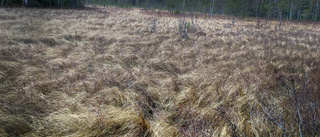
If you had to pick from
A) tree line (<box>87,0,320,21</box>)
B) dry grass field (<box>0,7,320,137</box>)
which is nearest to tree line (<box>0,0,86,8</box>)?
tree line (<box>87,0,320,21</box>)

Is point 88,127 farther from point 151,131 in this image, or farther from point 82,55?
point 82,55

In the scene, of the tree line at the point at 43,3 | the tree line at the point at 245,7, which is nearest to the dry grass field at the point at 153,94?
the tree line at the point at 43,3

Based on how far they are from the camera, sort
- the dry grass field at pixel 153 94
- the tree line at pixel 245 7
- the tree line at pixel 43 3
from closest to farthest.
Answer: the dry grass field at pixel 153 94 → the tree line at pixel 43 3 → the tree line at pixel 245 7

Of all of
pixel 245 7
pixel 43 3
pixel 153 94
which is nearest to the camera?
pixel 153 94

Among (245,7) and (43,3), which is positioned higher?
(245,7)

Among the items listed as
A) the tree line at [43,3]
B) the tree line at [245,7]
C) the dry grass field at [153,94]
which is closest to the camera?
the dry grass field at [153,94]

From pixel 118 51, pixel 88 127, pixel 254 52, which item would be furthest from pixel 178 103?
pixel 254 52

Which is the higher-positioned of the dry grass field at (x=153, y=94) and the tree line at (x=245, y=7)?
the tree line at (x=245, y=7)

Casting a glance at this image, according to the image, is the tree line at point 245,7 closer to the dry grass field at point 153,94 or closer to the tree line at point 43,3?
the tree line at point 43,3

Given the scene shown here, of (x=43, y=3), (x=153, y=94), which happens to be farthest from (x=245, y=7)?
(x=153, y=94)

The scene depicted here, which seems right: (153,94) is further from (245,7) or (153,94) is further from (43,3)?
(245,7)

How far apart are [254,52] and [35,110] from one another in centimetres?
590

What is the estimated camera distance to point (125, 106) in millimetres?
2611

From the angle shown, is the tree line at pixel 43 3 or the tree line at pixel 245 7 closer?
the tree line at pixel 43 3
